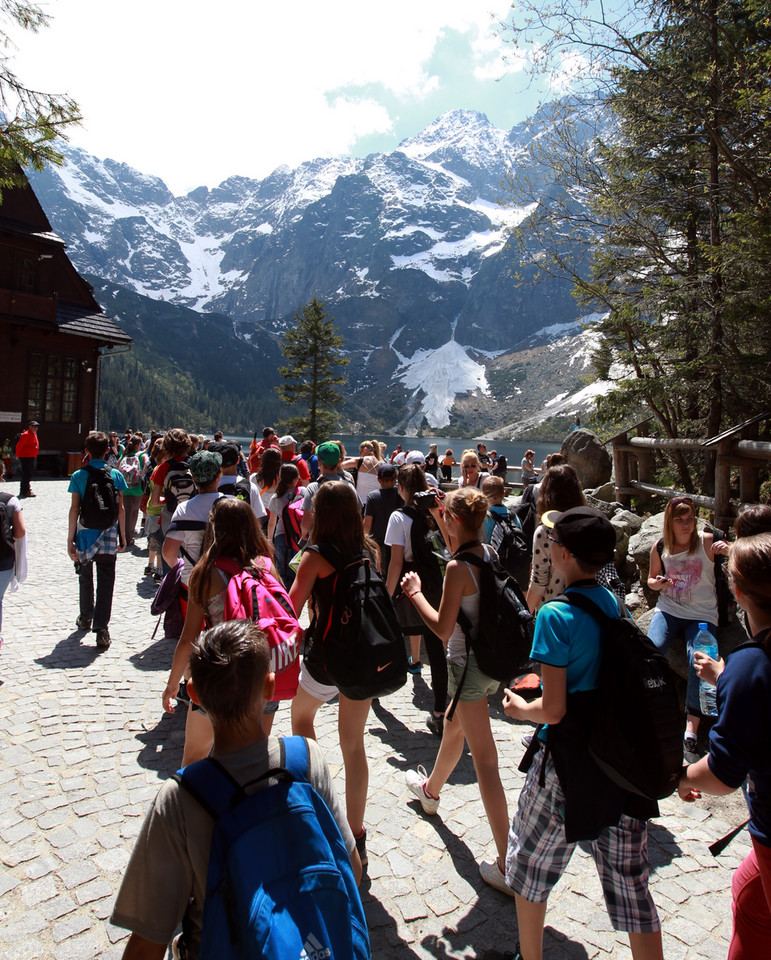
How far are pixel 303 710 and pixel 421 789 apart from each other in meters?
1.00

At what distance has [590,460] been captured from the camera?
11562 millimetres

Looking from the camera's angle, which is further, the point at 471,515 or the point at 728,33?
the point at 728,33

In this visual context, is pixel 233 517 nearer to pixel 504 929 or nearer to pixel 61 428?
pixel 504 929

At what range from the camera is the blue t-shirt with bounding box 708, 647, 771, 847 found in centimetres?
174

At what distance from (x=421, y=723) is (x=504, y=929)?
6.88 ft

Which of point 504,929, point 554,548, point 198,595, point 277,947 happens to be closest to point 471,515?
point 554,548

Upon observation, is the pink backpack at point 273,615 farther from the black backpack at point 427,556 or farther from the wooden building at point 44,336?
the wooden building at point 44,336

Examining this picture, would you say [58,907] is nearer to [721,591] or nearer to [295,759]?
→ [295,759]

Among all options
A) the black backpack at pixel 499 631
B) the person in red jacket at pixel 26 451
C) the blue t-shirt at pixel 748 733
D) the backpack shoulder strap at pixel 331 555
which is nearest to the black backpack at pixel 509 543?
the black backpack at pixel 499 631

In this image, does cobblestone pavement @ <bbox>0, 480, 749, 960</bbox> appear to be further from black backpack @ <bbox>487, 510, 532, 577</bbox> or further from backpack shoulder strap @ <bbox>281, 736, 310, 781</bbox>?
backpack shoulder strap @ <bbox>281, 736, 310, 781</bbox>

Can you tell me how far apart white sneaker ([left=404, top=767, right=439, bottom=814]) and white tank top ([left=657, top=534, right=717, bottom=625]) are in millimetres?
2225

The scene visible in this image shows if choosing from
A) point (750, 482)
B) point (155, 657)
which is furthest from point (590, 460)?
point (155, 657)

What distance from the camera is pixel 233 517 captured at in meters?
3.05

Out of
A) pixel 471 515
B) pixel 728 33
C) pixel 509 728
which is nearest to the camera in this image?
pixel 471 515
